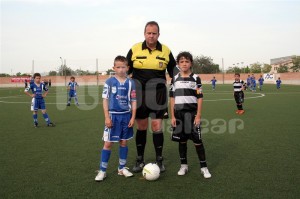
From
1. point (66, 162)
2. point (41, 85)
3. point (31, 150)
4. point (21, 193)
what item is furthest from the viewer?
point (41, 85)

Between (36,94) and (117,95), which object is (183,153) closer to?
(117,95)

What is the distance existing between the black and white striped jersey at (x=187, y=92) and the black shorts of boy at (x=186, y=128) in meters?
0.12

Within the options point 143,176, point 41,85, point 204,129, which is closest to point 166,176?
point 143,176

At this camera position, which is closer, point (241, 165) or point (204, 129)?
point (241, 165)

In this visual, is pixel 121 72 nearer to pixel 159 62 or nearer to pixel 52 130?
pixel 159 62

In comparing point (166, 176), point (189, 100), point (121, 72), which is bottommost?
point (166, 176)

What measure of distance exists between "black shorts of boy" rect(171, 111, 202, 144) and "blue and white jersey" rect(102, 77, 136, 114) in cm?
93

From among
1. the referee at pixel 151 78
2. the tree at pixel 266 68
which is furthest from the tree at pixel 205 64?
the referee at pixel 151 78

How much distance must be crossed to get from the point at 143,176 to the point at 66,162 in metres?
1.82

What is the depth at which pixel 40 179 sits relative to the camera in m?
4.90

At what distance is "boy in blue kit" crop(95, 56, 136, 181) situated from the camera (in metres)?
4.93

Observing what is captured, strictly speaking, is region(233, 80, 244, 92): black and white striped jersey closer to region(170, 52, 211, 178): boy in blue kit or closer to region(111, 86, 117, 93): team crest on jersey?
region(170, 52, 211, 178): boy in blue kit

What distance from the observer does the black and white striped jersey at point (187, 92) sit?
5109mm

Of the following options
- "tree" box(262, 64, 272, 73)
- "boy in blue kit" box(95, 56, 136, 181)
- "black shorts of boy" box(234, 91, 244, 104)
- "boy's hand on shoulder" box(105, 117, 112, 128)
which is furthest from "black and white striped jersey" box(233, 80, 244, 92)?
"tree" box(262, 64, 272, 73)
